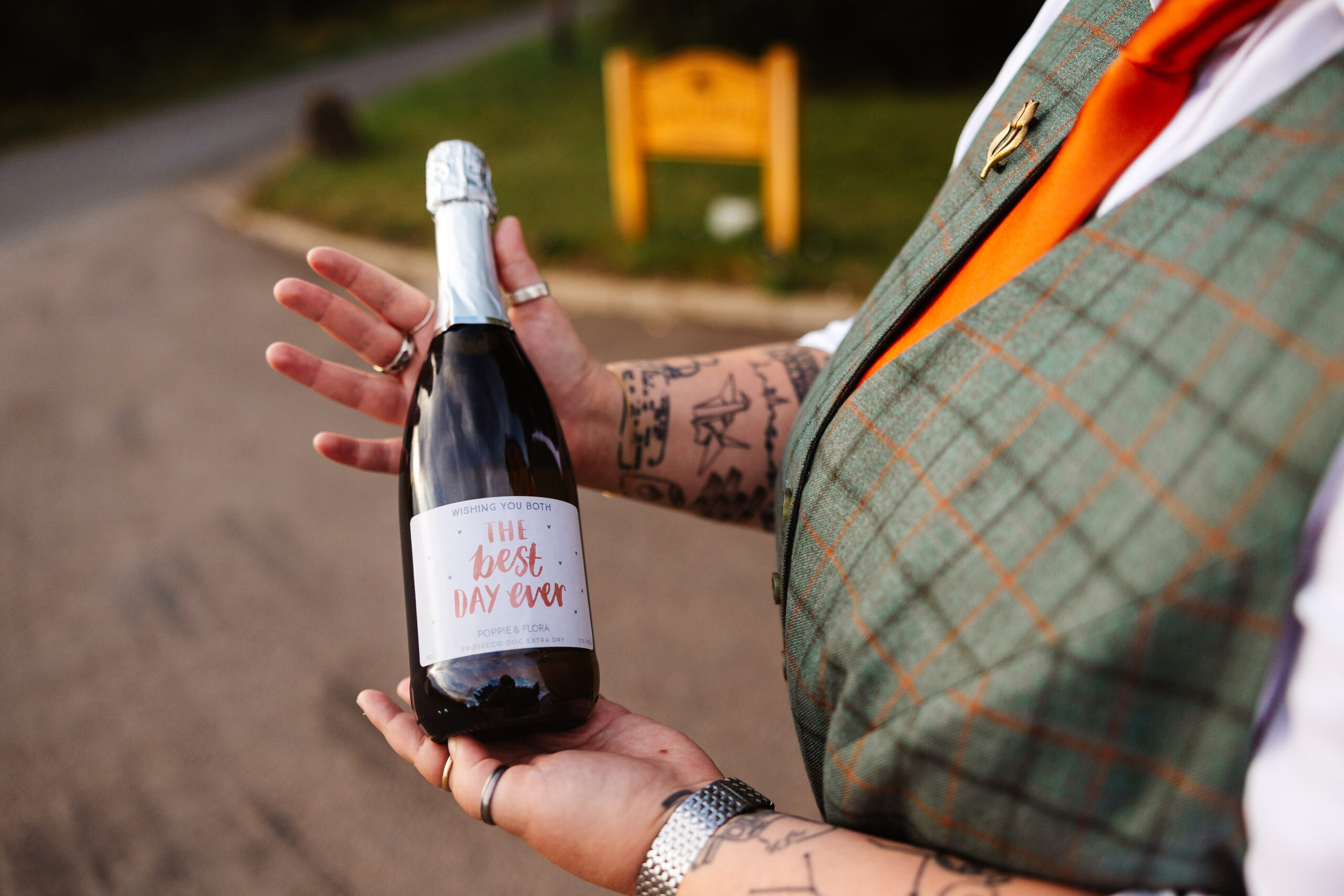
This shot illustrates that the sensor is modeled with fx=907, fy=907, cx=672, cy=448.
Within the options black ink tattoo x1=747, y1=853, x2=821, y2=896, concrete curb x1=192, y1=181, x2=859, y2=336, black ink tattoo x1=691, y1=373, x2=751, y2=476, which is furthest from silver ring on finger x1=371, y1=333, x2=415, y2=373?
concrete curb x1=192, y1=181, x2=859, y2=336

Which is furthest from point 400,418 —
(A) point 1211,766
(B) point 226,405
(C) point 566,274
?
(C) point 566,274

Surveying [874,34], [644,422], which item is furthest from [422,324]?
[874,34]

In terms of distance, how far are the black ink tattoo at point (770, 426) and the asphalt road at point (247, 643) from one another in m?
Answer: 1.24

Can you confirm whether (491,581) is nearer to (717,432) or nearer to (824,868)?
(824,868)

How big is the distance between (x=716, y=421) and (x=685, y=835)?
2.43 feet

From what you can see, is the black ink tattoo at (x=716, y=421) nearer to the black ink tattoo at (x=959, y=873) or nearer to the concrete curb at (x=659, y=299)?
the black ink tattoo at (x=959, y=873)

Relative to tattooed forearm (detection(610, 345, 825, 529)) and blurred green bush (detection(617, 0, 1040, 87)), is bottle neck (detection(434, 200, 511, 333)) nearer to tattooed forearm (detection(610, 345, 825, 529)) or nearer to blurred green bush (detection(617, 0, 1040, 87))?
tattooed forearm (detection(610, 345, 825, 529))

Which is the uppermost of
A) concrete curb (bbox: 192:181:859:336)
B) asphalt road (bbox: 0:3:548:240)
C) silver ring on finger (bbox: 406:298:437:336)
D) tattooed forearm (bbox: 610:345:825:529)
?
asphalt road (bbox: 0:3:548:240)

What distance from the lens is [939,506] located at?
33.8 inches

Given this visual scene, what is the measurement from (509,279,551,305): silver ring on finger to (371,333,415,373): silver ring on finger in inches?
7.6

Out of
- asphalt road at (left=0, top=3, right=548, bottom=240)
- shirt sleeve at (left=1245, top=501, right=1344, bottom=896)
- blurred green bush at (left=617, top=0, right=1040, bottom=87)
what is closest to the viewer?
shirt sleeve at (left=1245, top=501, right=1344, bottom=896)

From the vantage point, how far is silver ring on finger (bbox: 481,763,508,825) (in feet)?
3.46

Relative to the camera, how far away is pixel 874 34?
8836 millimetres

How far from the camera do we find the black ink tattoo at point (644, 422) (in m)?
1.56
